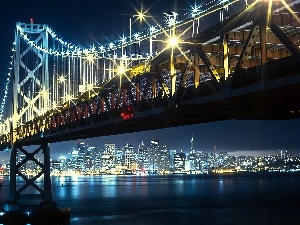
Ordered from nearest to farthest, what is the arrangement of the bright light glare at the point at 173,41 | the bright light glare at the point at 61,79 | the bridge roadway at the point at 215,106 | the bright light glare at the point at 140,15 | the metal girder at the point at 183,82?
1. the bridge roadway at the point at 215,106
2. the metal girder at the point at 183,82
3. the bright light glare at the point at 173,41
4. the bright light glare at the point at 140,15
5. the bright light glare at the point at 61,79

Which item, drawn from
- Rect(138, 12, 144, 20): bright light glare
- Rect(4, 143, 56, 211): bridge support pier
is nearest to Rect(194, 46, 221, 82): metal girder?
Rect(138, 12, 144, 20): bright light glare

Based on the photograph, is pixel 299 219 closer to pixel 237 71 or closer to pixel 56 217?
pixel 56 217

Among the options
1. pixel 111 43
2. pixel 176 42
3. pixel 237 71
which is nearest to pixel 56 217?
pixel 111 43

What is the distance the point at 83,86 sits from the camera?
143 feet

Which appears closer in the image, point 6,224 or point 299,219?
point 6,224

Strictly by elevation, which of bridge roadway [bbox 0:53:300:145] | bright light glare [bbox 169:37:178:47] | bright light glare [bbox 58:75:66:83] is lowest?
bridge roadway [bbox 0:53:300:145]

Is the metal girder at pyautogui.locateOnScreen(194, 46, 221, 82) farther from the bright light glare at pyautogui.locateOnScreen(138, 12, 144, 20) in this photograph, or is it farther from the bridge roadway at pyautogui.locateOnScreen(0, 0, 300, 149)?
the bright light glare at pyautogui.locateOnScreen(138, 12, 144, 20)

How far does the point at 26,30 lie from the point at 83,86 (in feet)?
67.7

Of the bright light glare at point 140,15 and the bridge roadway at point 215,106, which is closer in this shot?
the bridge roadway at point 215,106

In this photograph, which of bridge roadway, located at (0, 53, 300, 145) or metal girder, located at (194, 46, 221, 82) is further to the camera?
metal girder, located at (194, 46, 221, 82)

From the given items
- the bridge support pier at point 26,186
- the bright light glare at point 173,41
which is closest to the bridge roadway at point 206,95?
the bright light glare at point 173,41

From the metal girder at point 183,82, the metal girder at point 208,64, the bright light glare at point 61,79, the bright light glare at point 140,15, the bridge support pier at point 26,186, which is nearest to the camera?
the metal girder at point 208,64

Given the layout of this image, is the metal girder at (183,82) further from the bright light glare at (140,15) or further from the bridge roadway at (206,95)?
the bright light glare at (140,15)

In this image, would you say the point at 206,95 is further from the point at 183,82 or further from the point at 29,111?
the point at 29,111
